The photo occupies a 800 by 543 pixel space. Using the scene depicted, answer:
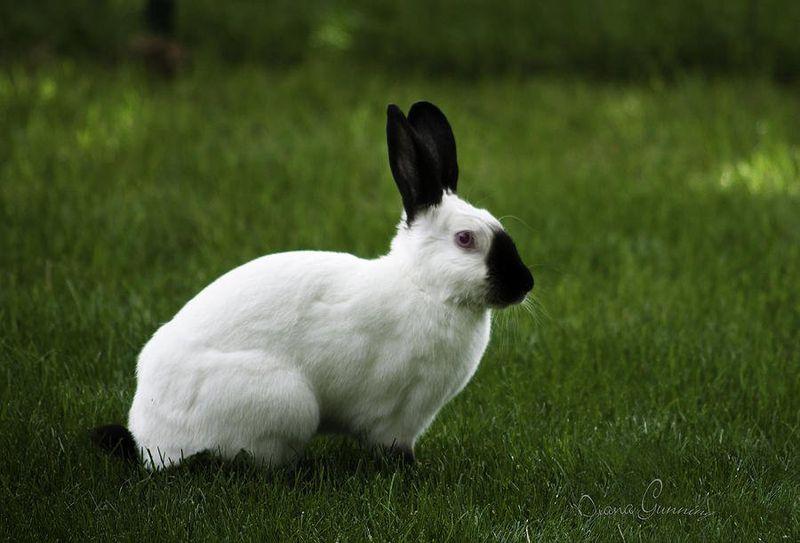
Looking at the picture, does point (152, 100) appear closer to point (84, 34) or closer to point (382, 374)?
point (84, 34)

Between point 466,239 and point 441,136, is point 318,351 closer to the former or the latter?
point 466,239

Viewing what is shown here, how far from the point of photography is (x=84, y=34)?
30.1 feet

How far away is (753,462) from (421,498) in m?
1.17

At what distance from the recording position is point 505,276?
10.4ft

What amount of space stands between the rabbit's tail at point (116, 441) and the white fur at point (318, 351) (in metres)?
0.08

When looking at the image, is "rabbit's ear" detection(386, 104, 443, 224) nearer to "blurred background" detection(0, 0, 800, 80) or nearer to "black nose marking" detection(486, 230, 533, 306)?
"black nose marking" detection(486, 230, 533, 306)

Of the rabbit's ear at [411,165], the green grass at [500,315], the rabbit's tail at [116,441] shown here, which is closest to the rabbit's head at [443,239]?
the rabbit's ear at [411,165]

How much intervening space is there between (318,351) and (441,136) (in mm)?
815

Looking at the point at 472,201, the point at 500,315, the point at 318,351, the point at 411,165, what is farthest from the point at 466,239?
the point at 472,201

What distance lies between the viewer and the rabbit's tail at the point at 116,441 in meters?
3.37

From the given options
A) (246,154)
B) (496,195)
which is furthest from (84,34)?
(496,195)

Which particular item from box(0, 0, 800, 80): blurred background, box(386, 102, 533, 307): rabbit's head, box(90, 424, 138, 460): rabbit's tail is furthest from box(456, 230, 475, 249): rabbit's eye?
box(0, 0, 800, 80): blurred background

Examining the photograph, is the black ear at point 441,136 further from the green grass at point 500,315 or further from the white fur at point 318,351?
the green grass at point 500,315

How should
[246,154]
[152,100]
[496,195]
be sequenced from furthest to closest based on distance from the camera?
[152,100]
[246,154]
[496,195]
